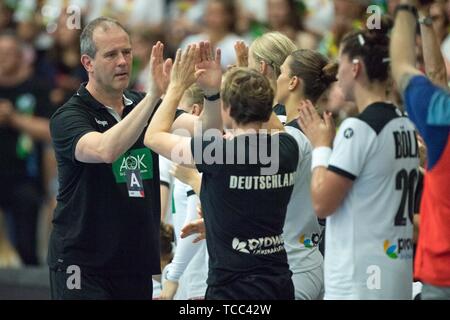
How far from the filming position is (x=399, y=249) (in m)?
6.49

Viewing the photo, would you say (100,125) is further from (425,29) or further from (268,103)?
(425,29)

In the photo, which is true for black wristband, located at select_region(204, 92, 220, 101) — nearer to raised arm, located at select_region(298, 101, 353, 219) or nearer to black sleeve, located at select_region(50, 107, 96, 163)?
raised arm, located at select_region(298, 101, 353, 219)

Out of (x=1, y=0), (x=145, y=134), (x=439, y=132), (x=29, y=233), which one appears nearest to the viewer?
(x=439, y=132)

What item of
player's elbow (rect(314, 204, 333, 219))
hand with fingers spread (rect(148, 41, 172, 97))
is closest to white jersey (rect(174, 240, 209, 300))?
hand with fingers spread (rect(148, 41, 172, 97))

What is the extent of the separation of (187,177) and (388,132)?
57.3 inches

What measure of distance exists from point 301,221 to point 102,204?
45.2 inches

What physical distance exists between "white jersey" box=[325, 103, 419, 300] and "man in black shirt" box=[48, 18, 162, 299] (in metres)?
1.33

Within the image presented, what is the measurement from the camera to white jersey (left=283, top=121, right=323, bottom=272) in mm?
7242

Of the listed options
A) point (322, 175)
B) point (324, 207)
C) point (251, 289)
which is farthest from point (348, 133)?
point (251, 289)

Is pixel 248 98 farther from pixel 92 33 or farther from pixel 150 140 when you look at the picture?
pixel 92 33

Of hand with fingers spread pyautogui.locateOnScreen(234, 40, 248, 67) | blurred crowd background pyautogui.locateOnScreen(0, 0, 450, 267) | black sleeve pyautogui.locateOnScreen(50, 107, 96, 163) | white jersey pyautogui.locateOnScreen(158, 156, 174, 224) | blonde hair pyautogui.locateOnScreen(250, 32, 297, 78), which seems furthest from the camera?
blurred crowd background pyautogui.locateOnScreen(0, 0, 450, 267)

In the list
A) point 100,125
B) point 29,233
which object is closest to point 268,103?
point 100,125

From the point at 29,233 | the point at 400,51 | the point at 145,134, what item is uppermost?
the point at 400,51

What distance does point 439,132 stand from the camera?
6.02 meters
